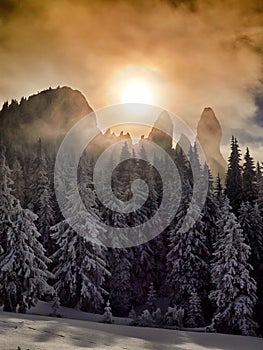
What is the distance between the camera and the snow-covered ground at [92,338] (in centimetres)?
1211

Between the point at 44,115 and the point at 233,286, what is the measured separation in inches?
4750

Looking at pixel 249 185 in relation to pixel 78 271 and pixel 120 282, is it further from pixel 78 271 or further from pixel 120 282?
pixel 78 271

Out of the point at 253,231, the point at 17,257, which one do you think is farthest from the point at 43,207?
the point at 253,231

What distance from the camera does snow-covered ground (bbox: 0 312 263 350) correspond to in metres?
12.1

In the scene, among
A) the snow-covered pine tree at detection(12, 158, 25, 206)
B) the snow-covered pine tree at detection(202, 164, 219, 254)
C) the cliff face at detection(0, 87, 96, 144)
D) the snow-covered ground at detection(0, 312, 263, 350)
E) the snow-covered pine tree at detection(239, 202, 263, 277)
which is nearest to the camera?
the snow-covered ground at detection(0, 312, 263, 350)

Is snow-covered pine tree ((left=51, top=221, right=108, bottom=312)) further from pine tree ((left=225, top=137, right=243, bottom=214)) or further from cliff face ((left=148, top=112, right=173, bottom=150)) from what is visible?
cliff face ((left=148, top=112, right=173, bottom=150))

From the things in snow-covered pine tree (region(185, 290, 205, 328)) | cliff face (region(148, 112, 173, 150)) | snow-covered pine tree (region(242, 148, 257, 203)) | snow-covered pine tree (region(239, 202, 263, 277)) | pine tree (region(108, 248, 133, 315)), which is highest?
cliff face (region(148, 112, 173, 150))

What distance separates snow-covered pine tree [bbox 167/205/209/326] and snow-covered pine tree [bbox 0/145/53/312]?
13416 mm

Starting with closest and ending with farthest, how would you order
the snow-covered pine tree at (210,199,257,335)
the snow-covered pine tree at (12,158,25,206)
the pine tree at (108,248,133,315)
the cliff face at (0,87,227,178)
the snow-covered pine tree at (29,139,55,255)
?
the snow-covered pine tree at (210,199,257,335)
the pine tree at (108,248,133,315)
the snow-covered pine tree at (29,139,55,255)
the snow-covered pine tree at (12,158,25,206)
the cliff face at (0,87,227,178)

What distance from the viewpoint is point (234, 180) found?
42.7 metres

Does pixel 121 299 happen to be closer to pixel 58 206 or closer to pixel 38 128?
pixel 58 206

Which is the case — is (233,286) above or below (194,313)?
above

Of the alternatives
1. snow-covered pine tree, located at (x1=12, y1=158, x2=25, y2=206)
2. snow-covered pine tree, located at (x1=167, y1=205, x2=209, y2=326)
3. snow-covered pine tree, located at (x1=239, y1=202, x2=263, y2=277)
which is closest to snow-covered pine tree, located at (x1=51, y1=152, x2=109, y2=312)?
snow-covered pine tree, located at (x1=167, y1=205, x2=209, y2=326)

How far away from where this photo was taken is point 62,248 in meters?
36.1
